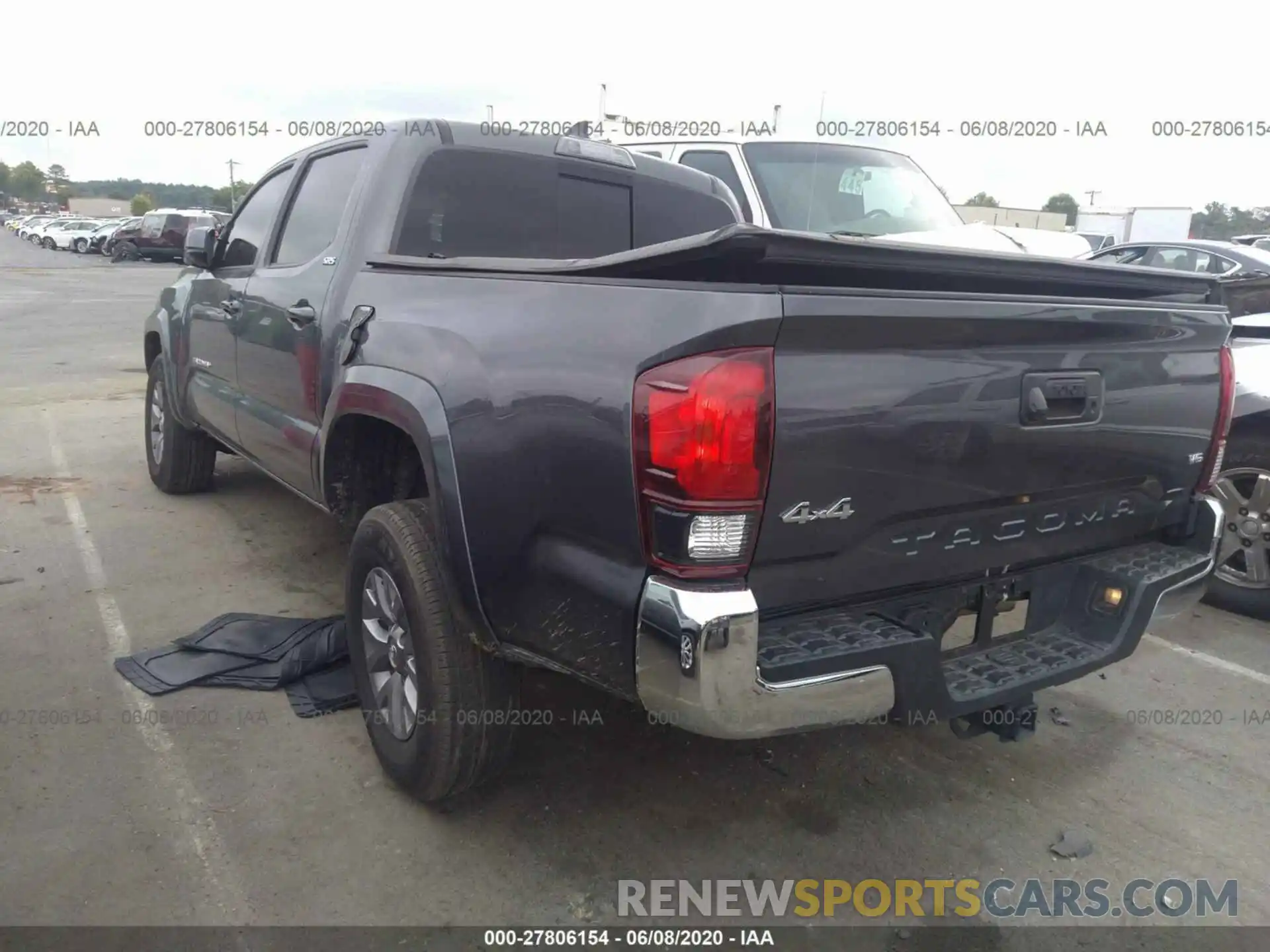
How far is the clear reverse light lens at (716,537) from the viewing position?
2.01 meters

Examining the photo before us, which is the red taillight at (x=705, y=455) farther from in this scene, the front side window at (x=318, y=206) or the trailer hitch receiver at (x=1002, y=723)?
the front side window at (x=318, y=206)

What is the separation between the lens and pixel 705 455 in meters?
1.98

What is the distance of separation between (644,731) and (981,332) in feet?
5.99

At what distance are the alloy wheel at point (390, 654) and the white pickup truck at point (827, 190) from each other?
4063mm

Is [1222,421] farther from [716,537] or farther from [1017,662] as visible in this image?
[716,537]

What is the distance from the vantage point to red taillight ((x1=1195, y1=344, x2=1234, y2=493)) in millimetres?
2889

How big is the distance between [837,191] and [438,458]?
4957 millimetres

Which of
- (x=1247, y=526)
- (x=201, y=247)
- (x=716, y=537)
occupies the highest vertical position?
(x=201, y=247)

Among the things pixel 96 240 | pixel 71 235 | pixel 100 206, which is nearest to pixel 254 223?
pixel 96 240

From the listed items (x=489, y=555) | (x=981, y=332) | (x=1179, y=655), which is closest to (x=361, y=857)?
(x=489, y=555)

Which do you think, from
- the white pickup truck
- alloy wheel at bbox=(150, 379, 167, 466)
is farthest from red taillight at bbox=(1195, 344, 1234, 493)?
alloy wheel at bbox=(150, 379, 167, 466)

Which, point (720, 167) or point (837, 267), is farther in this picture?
point (720, 167)

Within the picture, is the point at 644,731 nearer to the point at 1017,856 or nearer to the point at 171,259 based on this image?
the point at 1017,856

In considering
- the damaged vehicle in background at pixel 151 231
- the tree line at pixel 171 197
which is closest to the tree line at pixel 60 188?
the tree line at pixel 171 197
